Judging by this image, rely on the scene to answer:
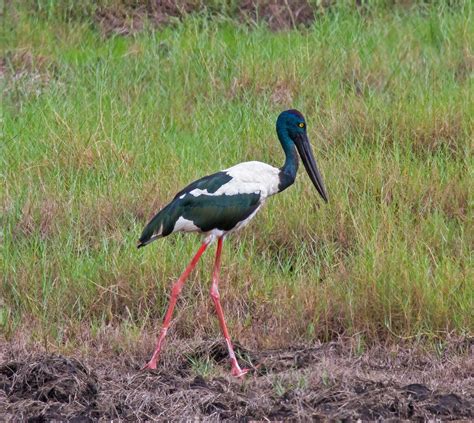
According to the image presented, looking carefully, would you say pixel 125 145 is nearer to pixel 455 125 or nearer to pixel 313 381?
pixel 455 125

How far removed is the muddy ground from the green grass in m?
0.28

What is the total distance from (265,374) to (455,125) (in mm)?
2818

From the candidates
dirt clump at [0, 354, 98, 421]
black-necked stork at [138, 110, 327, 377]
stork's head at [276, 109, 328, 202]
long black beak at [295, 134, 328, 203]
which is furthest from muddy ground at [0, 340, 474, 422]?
A: stork's head at [276, 109, 328, 202]

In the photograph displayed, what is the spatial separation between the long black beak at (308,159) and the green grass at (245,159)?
1.22ft

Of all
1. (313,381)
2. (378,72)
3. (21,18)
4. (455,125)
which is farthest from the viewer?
(21,18)

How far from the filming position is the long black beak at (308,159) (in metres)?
6.92

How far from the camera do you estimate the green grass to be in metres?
6.76

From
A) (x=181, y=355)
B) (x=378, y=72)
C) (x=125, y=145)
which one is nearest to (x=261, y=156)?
(x=125, y=145)

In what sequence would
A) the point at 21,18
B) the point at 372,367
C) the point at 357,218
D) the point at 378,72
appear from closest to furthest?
1. the point at 372,367
2. the point at 357,218
3. the point at 378,72
4. the point at 21,18

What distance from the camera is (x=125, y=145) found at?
27.7 ft

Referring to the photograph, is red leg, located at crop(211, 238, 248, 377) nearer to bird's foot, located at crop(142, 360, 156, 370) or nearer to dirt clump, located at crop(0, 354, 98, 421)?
bird's foot, located at crop(142, 360, 156, 370)

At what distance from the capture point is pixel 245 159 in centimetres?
837

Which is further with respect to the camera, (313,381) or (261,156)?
(261,156)

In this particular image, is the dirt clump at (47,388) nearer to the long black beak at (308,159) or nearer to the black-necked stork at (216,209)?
the black-necked stork at (216,209)
